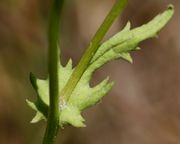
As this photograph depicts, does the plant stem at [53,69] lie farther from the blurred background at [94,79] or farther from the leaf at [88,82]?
the blurred background at [94,79]

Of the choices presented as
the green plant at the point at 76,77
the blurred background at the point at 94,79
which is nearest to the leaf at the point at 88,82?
the green plant at the point at 76,77

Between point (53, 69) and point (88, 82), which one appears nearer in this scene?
point (53, 69)

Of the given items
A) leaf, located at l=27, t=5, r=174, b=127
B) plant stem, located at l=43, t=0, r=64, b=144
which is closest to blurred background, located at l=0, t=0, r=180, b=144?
leaf, located at l=27, t=5, r=174, b=127

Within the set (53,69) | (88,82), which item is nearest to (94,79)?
(88,82)

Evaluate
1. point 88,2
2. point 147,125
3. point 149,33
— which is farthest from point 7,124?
point 149,33

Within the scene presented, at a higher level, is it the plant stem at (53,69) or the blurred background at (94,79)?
the plant stem at (53,69)

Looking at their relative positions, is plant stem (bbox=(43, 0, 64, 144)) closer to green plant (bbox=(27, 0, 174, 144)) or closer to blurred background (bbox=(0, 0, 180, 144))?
green plant (bbox=(27, 0, 174, 144))

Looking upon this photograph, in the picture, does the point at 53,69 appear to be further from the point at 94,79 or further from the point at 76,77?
the point at 94,79

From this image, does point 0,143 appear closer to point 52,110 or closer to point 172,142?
point 172,142
